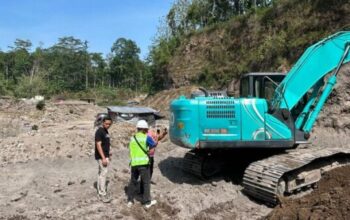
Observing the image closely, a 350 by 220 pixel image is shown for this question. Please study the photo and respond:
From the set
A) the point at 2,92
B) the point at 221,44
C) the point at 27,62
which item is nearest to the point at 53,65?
the point at 27,62

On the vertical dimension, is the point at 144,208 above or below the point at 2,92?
below

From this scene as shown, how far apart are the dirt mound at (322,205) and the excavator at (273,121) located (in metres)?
0.69

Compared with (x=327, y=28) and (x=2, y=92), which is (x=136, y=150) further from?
(x=2, y=92)

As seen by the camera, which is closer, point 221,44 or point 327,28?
point 327,28

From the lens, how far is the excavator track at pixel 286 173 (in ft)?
28.7

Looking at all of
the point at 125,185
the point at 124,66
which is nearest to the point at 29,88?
the point at 124,66

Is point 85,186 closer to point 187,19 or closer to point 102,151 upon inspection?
point 102,151

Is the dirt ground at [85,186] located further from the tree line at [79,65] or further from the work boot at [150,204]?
the tree line at [79,65]

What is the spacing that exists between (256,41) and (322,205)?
22.2 metres

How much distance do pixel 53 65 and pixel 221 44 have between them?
237 feet

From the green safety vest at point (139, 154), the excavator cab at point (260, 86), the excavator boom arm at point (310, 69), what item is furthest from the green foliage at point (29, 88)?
the excavator boom arm at point (310, 69)

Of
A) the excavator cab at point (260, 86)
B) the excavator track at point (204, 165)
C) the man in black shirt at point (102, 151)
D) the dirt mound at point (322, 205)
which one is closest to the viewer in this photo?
the dirt mound at point (322, 205)

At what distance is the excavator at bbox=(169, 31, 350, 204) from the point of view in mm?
9180

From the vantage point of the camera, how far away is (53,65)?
10012 cm
